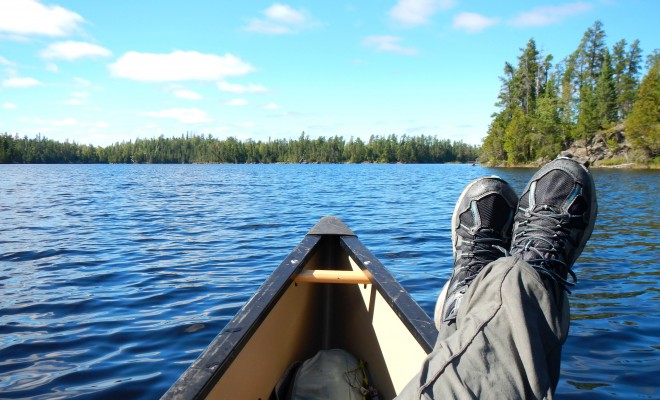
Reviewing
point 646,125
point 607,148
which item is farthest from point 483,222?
point 607,148

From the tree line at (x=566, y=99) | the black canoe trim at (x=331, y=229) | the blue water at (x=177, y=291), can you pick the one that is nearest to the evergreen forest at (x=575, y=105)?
the tree line at (x=566, y=99)

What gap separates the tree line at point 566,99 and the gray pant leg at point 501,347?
59.2 metres

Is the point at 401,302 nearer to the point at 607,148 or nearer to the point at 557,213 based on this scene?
the point at 557,213

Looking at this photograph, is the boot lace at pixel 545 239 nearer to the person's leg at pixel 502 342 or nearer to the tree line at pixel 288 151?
the person's leg at pixel 502 342

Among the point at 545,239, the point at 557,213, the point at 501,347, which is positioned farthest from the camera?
the point at 557,213

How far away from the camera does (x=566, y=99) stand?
6662cm

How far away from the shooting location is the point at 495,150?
253 feet

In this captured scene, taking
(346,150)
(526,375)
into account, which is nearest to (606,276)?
(526,375)

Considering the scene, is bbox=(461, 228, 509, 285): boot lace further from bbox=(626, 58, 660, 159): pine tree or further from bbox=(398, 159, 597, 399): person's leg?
bbox=(626, 58, 660, 159): pine tree

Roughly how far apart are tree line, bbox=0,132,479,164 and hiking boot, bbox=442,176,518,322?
528 feet

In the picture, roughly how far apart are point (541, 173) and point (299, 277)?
1713 millimetres

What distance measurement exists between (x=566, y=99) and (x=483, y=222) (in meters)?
72.3

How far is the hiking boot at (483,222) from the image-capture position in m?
2.62

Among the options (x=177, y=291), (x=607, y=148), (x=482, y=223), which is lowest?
(x=177, y=291)
